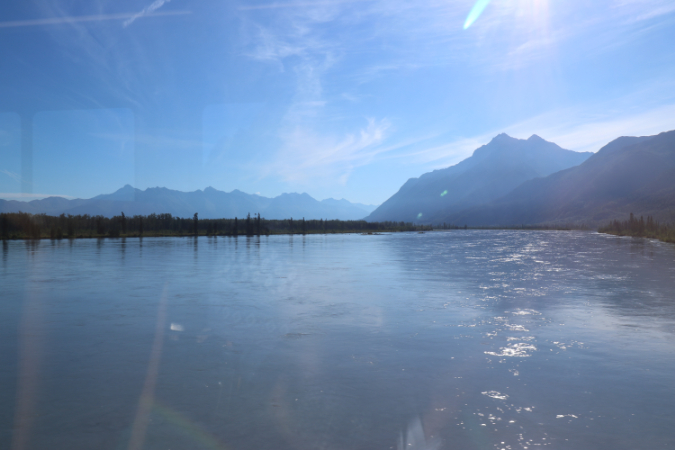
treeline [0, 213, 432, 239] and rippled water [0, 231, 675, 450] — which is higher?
treeline [0, 213, 432, 239]

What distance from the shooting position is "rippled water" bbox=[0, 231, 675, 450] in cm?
540

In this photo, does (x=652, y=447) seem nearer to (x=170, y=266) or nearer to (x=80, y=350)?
(x=80, y=350)

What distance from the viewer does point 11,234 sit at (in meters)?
70.6

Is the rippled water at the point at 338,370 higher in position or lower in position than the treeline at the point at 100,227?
lower

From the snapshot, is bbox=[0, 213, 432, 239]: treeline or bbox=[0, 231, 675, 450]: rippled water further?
bbox=[0, 213, 432, 239]: treeline

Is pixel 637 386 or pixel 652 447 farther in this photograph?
pixel 637 386

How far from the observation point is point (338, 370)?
770cm

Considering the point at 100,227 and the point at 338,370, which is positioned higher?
the point at 100,227

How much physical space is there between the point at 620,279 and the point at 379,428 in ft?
65.3

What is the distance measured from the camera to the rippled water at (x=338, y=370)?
540 centimetres

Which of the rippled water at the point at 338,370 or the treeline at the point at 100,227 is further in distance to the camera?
the treeline at the point at 100,227

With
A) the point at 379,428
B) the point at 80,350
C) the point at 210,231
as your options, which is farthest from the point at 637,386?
the point at 210,231

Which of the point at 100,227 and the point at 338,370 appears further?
the point at 100,227

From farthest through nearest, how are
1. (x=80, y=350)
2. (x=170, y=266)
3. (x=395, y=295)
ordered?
1. (x=170, y=266)
2. (x=395, y=295)
3. (x=80, y=350)
